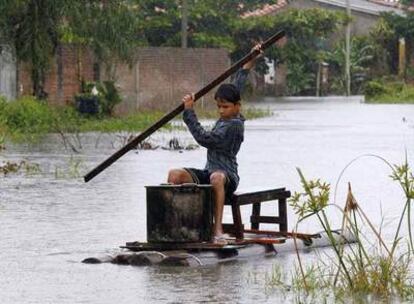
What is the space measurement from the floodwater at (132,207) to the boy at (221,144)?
0.65m

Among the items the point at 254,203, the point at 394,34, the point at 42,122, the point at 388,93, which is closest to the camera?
the point at 254,203

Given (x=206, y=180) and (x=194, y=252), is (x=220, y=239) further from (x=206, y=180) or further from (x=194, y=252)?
(x=206, y=180)

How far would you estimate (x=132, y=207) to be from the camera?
17.3 meters

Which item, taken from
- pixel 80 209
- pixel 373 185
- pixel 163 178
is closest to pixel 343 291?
pixel 80 209

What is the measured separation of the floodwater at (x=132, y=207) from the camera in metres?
11.0

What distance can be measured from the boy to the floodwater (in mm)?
651

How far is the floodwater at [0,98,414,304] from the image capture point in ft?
36.0

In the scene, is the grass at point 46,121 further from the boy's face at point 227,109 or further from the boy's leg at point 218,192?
the boy's leg at point 218,192

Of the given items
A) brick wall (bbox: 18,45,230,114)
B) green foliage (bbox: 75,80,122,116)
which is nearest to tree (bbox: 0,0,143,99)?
green foliage (bbox: 75,80,122,116)

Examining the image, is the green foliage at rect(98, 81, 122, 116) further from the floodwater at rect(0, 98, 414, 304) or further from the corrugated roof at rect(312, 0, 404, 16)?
the corrugated roof at rect(312, 0, 404, 16)

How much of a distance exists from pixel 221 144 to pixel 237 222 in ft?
2.07

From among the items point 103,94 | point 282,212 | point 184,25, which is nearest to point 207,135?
point 282,212

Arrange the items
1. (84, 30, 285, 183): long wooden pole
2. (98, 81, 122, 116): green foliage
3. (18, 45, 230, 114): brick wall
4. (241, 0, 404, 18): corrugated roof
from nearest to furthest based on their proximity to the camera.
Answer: (84, 30, 285, 183): long wooden pole
(98, 81, 122, 116): green foliage
(18, 45, 230, 114): brick wall
(241, 0, 404, 18): corrugated roof

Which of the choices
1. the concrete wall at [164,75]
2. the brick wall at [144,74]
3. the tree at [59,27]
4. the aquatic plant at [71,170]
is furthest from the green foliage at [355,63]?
the aquatic plant at [71,170]
